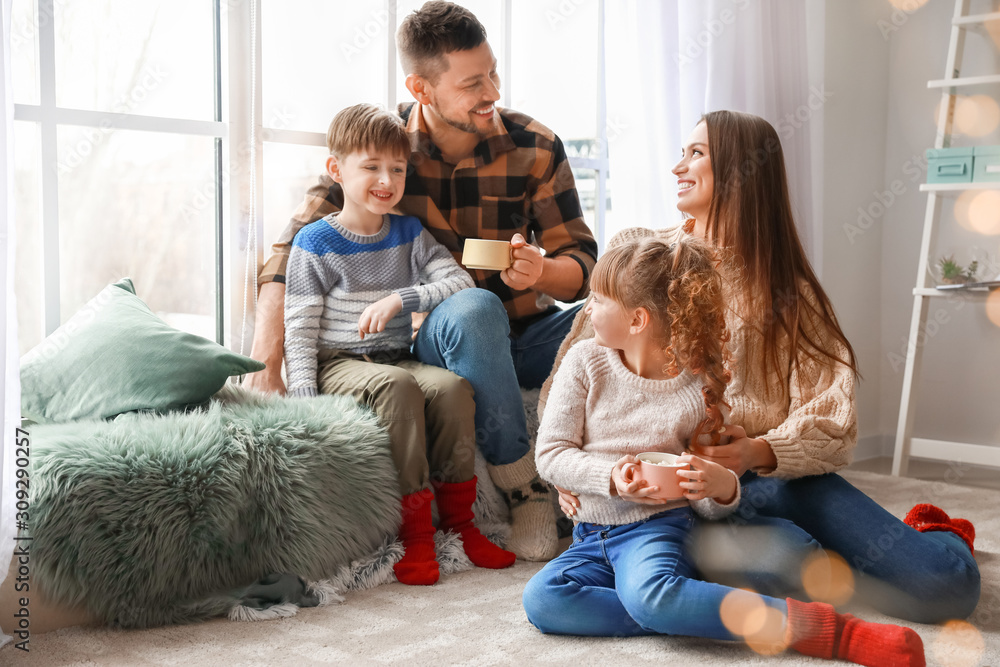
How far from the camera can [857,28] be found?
321 cm

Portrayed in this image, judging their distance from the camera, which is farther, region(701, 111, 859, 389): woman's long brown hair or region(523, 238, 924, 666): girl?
region(701, 111, 859, 389): woman's long brown hair

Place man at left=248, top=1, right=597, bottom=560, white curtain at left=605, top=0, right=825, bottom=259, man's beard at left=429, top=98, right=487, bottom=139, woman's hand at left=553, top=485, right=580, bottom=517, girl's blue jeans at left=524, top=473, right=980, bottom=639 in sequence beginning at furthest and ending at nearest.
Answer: white curtain at left=605, top=0, right=825, bottom=259 < man's beard at left=429, top=98, right=487, bottom=139 < man at left=248, top=1, right=597, bottom=560 < woman's hand at left=553, top=485, right=580, bottom=517 < girl's blue jeans at left=524, top=473, right=980, bottom=639

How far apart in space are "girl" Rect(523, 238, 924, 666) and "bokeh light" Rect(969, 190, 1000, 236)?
2056mm

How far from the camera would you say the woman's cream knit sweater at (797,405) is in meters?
1.52

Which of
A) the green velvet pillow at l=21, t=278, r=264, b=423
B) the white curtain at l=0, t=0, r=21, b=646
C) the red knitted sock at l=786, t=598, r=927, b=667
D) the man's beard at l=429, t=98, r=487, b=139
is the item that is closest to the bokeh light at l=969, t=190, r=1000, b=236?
the man's beard at l=429, t=98, r=487, b=139

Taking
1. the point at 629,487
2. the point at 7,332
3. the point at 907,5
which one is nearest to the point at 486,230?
the point at 629,487

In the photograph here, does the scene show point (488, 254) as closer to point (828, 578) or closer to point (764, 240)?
point (764, 240)

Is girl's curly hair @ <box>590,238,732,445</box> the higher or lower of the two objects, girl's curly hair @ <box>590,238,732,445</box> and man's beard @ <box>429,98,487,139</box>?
the lower

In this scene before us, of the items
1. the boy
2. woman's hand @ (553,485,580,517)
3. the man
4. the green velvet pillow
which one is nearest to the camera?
woman's hand @ (553,485,580,517)

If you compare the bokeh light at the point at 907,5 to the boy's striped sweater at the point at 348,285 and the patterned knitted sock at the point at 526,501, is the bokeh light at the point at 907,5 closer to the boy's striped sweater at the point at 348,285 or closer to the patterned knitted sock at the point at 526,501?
the boy's striped sweater at the point at 348,285

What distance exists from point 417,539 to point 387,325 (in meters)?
0.46

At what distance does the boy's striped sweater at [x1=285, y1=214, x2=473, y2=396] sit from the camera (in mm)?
1843

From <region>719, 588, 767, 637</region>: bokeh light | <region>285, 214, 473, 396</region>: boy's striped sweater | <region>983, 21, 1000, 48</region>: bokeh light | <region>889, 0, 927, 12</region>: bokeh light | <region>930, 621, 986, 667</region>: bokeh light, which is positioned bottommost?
<region>930, 621, 986, 667</region>: bokeh light

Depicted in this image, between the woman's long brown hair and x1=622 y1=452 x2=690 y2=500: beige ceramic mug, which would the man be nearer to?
the woman's long brown hair
